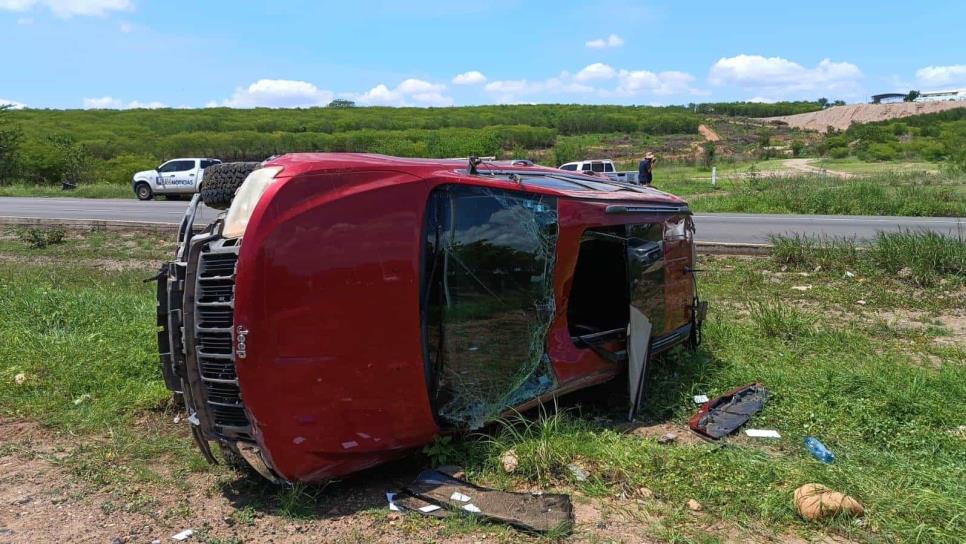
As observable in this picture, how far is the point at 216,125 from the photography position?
7094 cm

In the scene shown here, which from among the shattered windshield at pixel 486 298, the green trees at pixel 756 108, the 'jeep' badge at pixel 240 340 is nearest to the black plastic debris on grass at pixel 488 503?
the shattered windshield at pixel 486 298

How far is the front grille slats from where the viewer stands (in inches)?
126

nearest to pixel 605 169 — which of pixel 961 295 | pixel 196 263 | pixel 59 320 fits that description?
pixel 961 295

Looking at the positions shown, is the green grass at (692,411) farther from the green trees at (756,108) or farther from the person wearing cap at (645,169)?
the green trees at (756,108)

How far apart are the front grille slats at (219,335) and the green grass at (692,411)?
546 millimetres

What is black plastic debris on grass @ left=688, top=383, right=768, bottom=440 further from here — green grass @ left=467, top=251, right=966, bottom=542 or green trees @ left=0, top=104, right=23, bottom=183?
green trees @ left=0, top=104, right=23, bottom=183

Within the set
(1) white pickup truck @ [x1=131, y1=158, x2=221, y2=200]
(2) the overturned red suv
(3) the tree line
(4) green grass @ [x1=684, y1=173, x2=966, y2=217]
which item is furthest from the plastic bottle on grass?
(3) the tree line

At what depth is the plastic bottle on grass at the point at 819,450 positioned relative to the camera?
4.07 metres

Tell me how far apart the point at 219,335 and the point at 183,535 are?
3.13ft

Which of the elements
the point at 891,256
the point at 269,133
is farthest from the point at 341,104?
the point at 891,256

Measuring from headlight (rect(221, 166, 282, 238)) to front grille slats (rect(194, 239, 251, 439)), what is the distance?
0.08m

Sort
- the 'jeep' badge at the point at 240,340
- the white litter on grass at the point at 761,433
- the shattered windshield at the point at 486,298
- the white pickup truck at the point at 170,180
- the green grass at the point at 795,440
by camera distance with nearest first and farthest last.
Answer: the 'jeep' badge at the point at 240,340
the green grass at the point at 795,440
the shattered windshield at the point at 486,298
the white litter on grass at the point at 761,433
the white pickup truck at the point at 170,180

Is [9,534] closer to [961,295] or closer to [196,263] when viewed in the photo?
[196,263]

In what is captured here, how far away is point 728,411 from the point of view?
4848 mm
